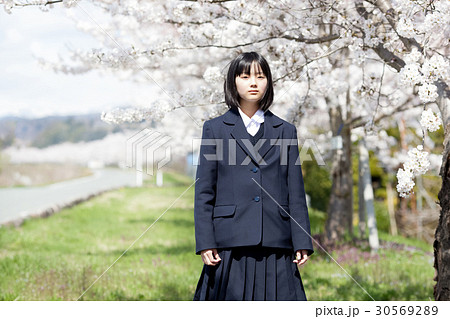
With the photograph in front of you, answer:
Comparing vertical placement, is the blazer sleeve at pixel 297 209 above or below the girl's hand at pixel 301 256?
above

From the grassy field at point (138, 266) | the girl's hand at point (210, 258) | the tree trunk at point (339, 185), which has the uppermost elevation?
the girl's hand at point (210, 258)

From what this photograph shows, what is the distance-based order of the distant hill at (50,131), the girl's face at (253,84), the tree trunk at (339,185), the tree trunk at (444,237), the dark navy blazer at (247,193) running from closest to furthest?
1. the dark navy blazer at (247,193)
2. the girl's face at (253,84)
3. the tree trunk at (444,237)
4. the tree trunk at (339,185)
5. the distant hill at (50,131)

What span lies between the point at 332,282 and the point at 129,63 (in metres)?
2.95

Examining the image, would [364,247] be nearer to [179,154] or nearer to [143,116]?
[143,116]

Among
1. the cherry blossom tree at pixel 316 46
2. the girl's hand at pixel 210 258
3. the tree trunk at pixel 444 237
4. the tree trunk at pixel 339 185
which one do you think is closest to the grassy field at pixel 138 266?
the tree trunk at pixel 339 185

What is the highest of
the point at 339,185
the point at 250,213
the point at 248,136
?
the point at 248,136

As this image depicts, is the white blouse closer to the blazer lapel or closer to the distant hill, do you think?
the blazer lapel

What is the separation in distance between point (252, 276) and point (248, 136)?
63cm

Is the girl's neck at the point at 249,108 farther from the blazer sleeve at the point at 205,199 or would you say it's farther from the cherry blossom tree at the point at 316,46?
the cherry blossom tree at the point at 316,46

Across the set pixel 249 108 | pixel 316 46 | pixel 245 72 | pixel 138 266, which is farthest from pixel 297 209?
pixel 138 266

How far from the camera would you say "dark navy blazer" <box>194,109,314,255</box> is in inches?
87.0

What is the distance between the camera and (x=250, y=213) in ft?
7.25

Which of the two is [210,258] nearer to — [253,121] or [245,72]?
[253,121]

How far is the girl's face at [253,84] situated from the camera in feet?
7.63
